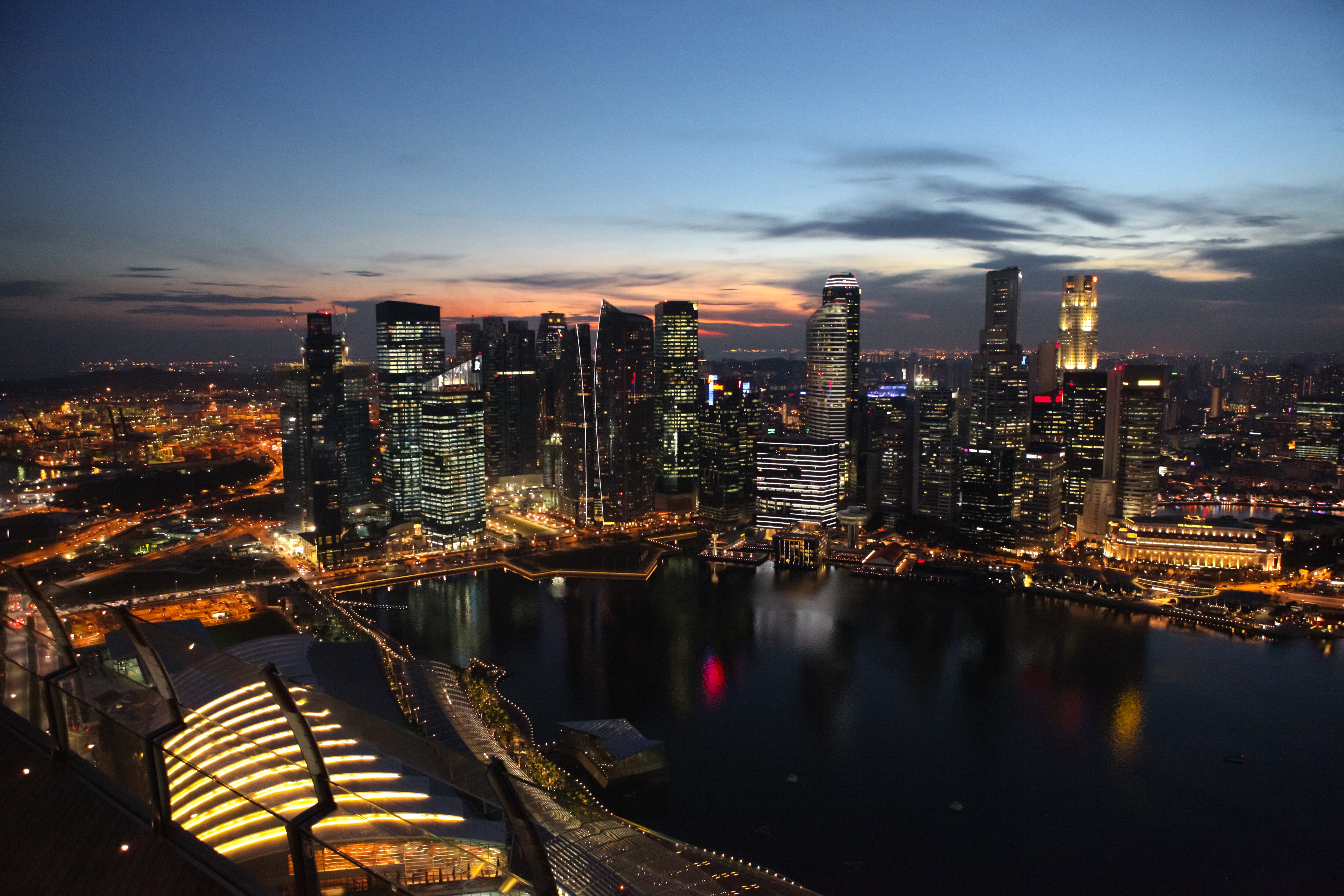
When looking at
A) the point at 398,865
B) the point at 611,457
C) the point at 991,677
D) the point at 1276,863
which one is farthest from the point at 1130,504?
the point at 398,865

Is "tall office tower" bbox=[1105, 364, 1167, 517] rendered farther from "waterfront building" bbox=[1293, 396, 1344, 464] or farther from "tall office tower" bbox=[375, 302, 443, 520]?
"tall office tower" bbox=[375, 302, 443, 520]

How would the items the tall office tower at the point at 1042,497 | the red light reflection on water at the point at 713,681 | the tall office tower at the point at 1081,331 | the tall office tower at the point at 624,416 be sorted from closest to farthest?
the red light reflection on water at the point at 713,681
the tall office tower at the point at 1042,497
the tall office tower at the point at 624,416
the tall office tower at the point at 1081,331

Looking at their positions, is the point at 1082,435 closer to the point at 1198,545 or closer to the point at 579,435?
the point at 1198,545

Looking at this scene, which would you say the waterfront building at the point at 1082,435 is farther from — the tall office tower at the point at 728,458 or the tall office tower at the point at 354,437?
the tall office tower at the point at 354,437

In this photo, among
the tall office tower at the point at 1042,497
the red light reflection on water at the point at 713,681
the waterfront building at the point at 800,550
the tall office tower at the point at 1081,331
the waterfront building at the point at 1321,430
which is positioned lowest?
the red light reflection on water at the point at 713,681

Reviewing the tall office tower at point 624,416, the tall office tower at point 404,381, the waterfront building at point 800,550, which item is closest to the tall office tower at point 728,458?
the tall office tower at point 624,416

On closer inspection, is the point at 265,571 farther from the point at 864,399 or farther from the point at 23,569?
the point at 864,399

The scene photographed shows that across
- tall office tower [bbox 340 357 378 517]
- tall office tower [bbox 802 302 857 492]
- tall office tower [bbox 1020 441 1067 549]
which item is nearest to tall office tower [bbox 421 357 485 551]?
tall office tower [bbox 340 357 378 517]
